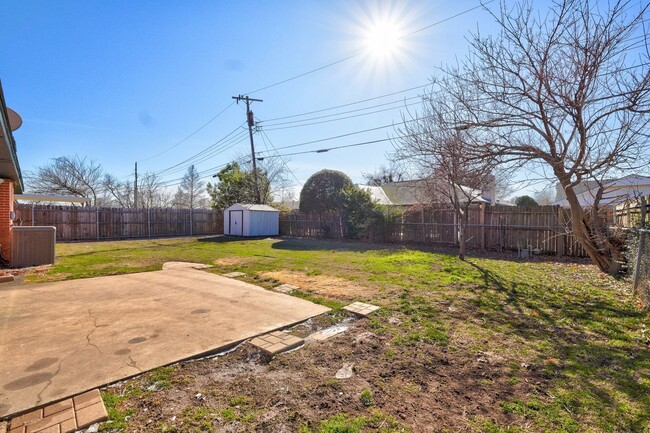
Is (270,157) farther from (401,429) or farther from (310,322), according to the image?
(401,429)

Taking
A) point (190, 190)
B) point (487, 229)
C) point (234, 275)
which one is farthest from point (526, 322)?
point (190, 190)

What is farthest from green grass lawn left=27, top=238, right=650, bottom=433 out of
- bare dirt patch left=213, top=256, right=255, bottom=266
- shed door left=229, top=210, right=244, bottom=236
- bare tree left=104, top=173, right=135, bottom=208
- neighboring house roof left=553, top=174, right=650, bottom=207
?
bare tree left=104, top=173, right=135, bottom=208

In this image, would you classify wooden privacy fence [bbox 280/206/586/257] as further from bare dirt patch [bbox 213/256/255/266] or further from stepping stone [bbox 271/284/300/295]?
bare dirt patch [bbox 213/256/255/266]

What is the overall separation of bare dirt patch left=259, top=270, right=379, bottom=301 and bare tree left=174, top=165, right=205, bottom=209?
33.3 m

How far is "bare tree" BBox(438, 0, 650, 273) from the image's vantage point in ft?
14.5

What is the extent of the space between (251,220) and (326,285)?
509 inches

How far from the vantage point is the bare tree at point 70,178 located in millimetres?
27750

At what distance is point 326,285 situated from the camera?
19.2 ft

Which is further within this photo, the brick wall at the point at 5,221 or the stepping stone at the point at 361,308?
the brick wall at the point at 5,221

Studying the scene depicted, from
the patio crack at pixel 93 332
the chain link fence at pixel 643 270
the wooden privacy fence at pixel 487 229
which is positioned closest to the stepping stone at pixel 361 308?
the patio crack at pixel 93 332

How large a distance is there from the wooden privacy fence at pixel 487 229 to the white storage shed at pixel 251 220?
4030 millimetres

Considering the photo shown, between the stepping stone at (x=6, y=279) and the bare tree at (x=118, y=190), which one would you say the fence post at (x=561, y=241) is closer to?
the stepping stone at (x=6, y=279)

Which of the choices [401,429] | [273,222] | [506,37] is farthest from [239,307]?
[273,222]

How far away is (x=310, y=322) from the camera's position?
3.90m
